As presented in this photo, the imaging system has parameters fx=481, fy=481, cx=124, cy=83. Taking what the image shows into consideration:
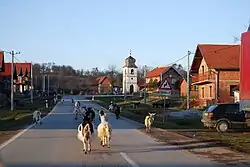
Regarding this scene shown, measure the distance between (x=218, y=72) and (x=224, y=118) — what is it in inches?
1207

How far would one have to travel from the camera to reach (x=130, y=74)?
143 metres

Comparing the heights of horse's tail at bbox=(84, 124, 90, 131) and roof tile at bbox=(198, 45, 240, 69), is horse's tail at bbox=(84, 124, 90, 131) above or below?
below

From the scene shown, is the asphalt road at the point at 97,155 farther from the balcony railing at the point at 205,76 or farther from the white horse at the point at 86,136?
the balcony railing at the point at 205,76

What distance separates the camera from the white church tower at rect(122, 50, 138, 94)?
141875 mm

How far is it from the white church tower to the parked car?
370ft

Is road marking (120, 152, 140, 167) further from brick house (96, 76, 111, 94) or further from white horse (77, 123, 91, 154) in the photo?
brick house (96, 76, 111, 94)

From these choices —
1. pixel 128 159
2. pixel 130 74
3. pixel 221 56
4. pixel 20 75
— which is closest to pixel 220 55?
pixel 221 56

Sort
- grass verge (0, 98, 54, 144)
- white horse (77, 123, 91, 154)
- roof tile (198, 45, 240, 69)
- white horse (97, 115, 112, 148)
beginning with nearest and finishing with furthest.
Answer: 1. white horse (77, 123, 91, 154)
2. white horse (97, 115, 112, 148)
3. grass verge (0, 98, 54, 144)
4. roof tile (198, 45, 240, 69)

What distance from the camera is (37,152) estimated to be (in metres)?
15.8

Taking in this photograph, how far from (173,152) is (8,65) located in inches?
3367

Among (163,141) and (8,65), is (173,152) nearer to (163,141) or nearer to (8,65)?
(163,141)

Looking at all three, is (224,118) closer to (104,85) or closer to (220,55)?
(220,55)

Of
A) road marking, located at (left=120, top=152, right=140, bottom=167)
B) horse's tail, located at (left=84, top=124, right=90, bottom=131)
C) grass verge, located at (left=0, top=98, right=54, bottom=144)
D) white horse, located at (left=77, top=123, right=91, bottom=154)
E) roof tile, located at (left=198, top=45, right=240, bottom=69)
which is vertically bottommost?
grass verge, located at (left=0, top=98, right=54, bottom=144)

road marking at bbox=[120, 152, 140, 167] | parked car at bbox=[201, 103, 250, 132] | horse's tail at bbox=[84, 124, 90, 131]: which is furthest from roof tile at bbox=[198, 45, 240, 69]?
road marking at bbox=[120, 152, 140, 167]
